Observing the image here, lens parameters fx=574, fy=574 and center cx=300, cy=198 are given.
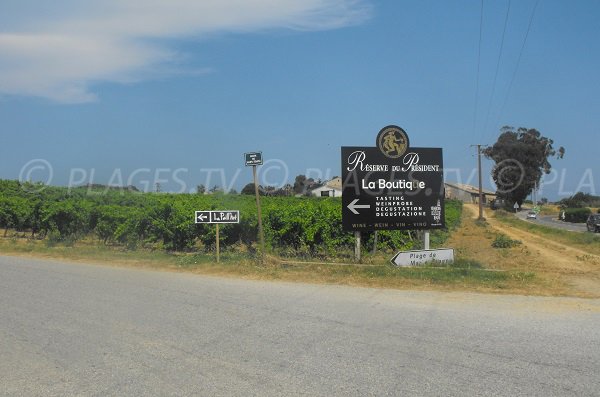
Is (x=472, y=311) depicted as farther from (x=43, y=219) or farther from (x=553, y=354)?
(x=43, y=219)

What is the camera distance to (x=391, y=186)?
15062mm

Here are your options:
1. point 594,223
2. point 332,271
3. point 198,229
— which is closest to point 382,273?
point 332,271

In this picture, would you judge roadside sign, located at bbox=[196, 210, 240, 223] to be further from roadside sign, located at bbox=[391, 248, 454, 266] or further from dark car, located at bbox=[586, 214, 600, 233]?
dark car, located at bbox=[586, 214, 600, 233]

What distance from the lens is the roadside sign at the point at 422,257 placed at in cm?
1410

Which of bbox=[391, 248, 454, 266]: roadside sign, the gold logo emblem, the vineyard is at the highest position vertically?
the gold logo emblem

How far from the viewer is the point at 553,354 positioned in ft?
20.5

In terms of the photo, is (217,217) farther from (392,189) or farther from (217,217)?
(392,189)

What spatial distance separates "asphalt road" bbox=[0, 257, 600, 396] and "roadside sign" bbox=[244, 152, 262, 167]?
4383 millimetres

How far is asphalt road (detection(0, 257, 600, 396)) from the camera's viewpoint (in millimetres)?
5309

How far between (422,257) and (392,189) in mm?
1974

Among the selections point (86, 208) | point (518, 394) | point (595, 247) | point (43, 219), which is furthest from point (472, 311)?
point (595, 247)

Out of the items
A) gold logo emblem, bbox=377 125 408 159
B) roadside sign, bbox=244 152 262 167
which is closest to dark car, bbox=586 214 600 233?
gold logo emblem, bbox=377 125 408 159

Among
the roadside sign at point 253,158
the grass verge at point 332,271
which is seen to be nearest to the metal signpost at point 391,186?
the grass verge at point 332,271

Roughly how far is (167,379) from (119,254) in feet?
43.9
